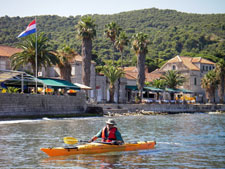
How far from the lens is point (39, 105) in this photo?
46.4 metres

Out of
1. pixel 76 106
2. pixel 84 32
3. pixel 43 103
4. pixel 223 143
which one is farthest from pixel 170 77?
pixel 223 143

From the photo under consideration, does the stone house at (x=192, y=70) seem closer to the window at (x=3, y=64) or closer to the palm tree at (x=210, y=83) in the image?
the palm tree at (x=210, y=83)

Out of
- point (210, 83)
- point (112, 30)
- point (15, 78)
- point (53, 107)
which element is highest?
point (112, 30)

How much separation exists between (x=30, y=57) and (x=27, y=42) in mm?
2075

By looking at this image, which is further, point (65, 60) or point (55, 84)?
point (65, 60)

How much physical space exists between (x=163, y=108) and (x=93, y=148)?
53891mm

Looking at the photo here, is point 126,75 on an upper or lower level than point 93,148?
upper

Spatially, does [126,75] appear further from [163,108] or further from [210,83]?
[210,83]

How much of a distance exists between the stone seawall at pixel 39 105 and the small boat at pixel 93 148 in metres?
22.7

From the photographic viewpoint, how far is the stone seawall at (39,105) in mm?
41781

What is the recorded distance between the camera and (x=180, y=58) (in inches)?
4067

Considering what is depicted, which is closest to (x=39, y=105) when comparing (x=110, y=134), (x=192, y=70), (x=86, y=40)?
(x=86, y=40)

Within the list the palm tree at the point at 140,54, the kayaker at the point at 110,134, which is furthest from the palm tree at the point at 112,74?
the kayaker at the point at 110,134

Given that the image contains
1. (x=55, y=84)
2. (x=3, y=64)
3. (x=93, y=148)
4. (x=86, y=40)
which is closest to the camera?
(x=93, y=148)
